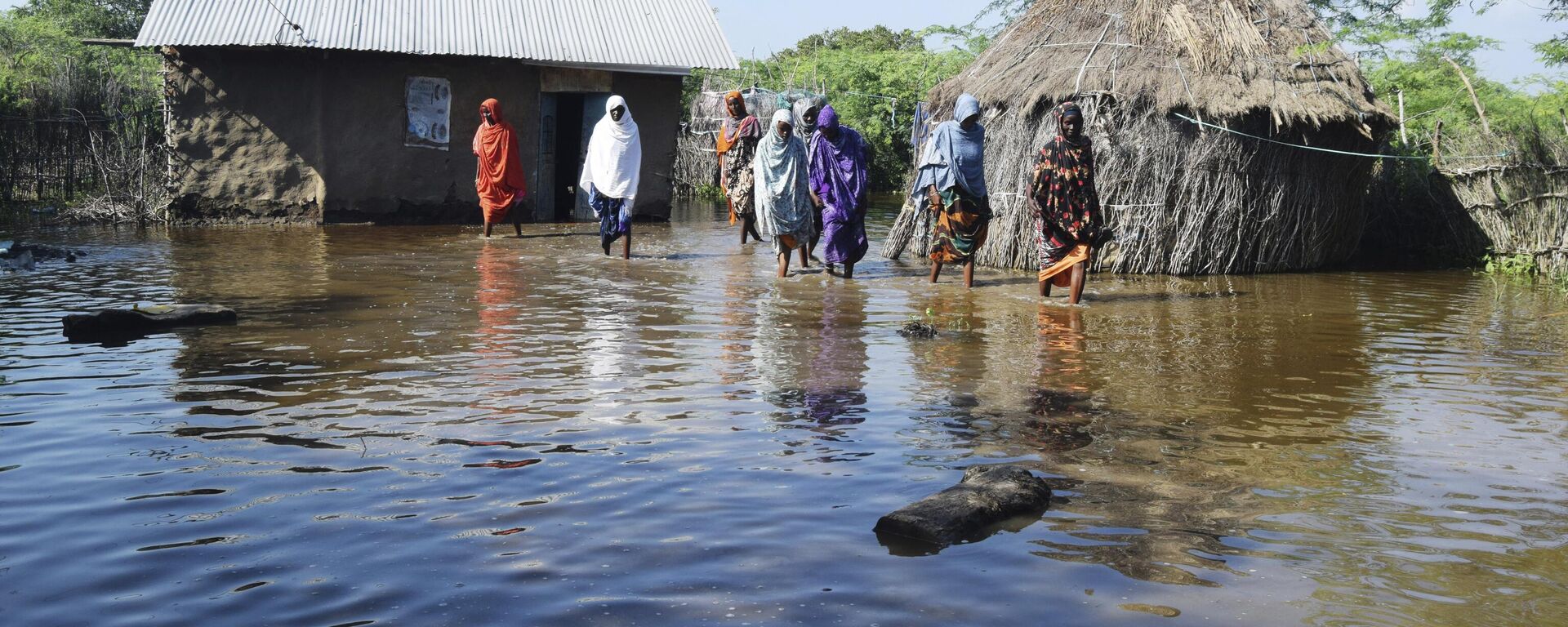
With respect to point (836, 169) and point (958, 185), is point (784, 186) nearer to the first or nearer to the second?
point (836, 169)

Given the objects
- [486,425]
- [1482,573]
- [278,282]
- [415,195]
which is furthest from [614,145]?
[1482,573]

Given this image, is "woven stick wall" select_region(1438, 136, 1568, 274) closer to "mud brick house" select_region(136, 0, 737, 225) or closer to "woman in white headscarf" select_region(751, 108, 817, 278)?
"woman in white headscarf" select_region(751, 108, 817, 278)

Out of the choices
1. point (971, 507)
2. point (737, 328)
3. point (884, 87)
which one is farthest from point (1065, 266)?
point (884, 87)

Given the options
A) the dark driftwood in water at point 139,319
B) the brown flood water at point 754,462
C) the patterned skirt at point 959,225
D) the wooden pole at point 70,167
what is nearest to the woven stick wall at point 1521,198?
the brown flood water at point 754,462

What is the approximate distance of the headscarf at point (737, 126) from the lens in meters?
11.5

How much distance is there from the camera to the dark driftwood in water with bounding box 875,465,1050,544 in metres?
3.71

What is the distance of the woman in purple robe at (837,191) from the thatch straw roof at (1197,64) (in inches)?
69.9

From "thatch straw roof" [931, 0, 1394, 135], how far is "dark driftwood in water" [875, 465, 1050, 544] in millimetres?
7457

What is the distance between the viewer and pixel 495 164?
522 inches

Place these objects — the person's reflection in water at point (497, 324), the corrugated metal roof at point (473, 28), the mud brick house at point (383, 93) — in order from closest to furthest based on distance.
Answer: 1. the person's reflection in water at point (497, 324)
2. the corrugated metal roof at point (473, 28)
3. the mud brick house at point (383, 93)

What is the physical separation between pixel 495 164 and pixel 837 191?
14.9 feet

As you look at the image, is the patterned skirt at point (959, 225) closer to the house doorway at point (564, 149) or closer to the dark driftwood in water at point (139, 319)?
the dark driftwood in water at point (139, 319)

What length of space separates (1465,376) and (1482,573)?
3302 millimetres

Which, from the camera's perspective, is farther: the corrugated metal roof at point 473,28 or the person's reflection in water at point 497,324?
the corrugated metal roof at point 473,28
